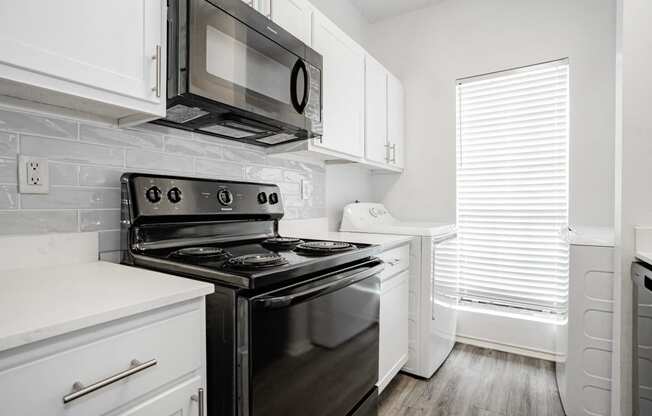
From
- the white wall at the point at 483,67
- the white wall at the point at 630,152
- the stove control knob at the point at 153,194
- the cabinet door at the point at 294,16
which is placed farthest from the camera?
the white wall at the point at 483,67

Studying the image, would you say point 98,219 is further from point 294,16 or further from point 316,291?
point 294,16

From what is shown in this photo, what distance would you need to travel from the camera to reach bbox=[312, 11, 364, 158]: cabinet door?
1.83m

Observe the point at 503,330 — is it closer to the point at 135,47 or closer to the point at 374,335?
the point at 374,335

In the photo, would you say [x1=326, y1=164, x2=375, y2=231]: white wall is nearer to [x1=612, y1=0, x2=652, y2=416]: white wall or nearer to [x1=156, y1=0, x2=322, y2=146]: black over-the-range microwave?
[x1=156, y1=0, x2=322, y2=146]: black over-the-range microwave

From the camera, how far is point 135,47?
1.04 meters

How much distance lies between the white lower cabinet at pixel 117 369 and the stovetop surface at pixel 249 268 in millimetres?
116

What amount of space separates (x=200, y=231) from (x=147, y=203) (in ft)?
0.85

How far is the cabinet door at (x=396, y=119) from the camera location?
8.62ft

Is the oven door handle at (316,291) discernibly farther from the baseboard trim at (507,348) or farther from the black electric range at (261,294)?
the baseboard trim at (507,348)

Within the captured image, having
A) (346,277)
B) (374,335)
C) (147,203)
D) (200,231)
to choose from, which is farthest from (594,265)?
(147,203)

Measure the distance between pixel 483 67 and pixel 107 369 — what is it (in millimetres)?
2874

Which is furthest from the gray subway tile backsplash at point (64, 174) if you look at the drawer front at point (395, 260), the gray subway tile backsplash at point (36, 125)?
the drawer front at point (395, 260)

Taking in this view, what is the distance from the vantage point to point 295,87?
1.54 metres

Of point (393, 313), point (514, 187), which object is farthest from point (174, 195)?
point (514, 187)
